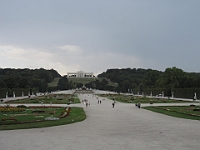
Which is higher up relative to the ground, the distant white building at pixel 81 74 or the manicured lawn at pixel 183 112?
the distant white building at pixel 81 74

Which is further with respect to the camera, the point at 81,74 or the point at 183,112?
the point at 81,74

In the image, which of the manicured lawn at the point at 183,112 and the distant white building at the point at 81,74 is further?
the distant white building at the point at 81,74

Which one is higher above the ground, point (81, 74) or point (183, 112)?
point (81, 74)

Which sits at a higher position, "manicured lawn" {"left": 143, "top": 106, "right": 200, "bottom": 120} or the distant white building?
the distant white building

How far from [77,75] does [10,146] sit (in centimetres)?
18288

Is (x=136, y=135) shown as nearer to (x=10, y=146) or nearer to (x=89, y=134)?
(x=89, y=134)

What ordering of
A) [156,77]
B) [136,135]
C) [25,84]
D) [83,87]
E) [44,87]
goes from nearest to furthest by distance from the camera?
1. [136,135]
2. [25,84]
3. [156,77]
4. [44,87]
5. [83,87]

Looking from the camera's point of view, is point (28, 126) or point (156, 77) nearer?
point (28, 126)

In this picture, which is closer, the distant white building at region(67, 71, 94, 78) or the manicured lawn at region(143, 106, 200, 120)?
the manicured lawn at region(143, 106, 200, 120)

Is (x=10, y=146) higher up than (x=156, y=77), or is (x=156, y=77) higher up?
(x=156, y=77)

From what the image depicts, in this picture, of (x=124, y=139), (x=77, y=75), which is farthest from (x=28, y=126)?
(x=77, y=75)

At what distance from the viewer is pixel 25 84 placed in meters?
81.4

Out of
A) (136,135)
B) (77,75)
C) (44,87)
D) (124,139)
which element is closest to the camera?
(124,139)

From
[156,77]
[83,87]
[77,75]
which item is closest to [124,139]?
[156,77]
